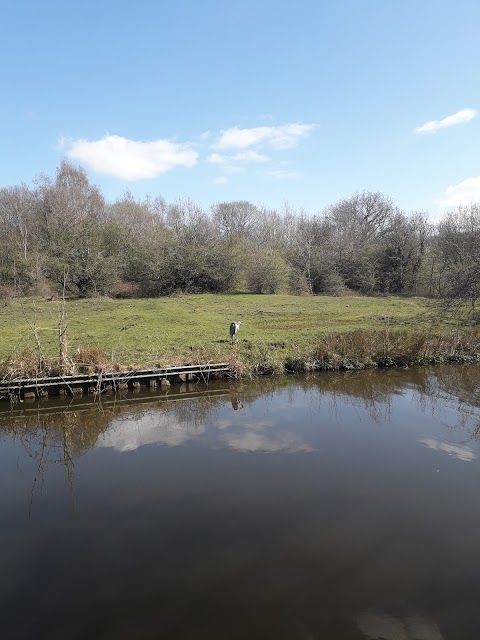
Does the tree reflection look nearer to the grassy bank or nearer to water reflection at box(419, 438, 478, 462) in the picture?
water reflection at box(419, 438, 478, 462)

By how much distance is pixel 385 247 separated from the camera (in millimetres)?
40125

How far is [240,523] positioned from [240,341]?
9982mm

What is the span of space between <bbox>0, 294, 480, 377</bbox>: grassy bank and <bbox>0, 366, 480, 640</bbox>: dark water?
2383 mm

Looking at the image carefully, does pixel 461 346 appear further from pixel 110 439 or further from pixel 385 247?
pixel 385 247

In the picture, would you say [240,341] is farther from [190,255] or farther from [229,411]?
[190,255]

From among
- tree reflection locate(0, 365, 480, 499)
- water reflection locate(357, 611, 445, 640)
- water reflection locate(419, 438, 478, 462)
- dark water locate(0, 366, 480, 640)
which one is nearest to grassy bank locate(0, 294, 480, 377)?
tree reflection locate(0, 365, 480, 499)

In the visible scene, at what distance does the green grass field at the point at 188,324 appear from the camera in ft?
48.8

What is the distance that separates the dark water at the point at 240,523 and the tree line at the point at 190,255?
22928 millimetres

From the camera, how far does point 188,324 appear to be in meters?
20.1

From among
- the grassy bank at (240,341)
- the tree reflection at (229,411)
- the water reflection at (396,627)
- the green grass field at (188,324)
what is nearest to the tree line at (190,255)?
the green grass field at (188,324)

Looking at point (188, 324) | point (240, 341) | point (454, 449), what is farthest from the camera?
point (188, 324)

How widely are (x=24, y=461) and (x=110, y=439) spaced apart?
1808 millimetres

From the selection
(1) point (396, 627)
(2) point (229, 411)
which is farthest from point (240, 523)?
Answer: (2) point (229, 411)

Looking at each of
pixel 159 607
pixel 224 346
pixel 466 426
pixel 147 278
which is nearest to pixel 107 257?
pixel 147 278
